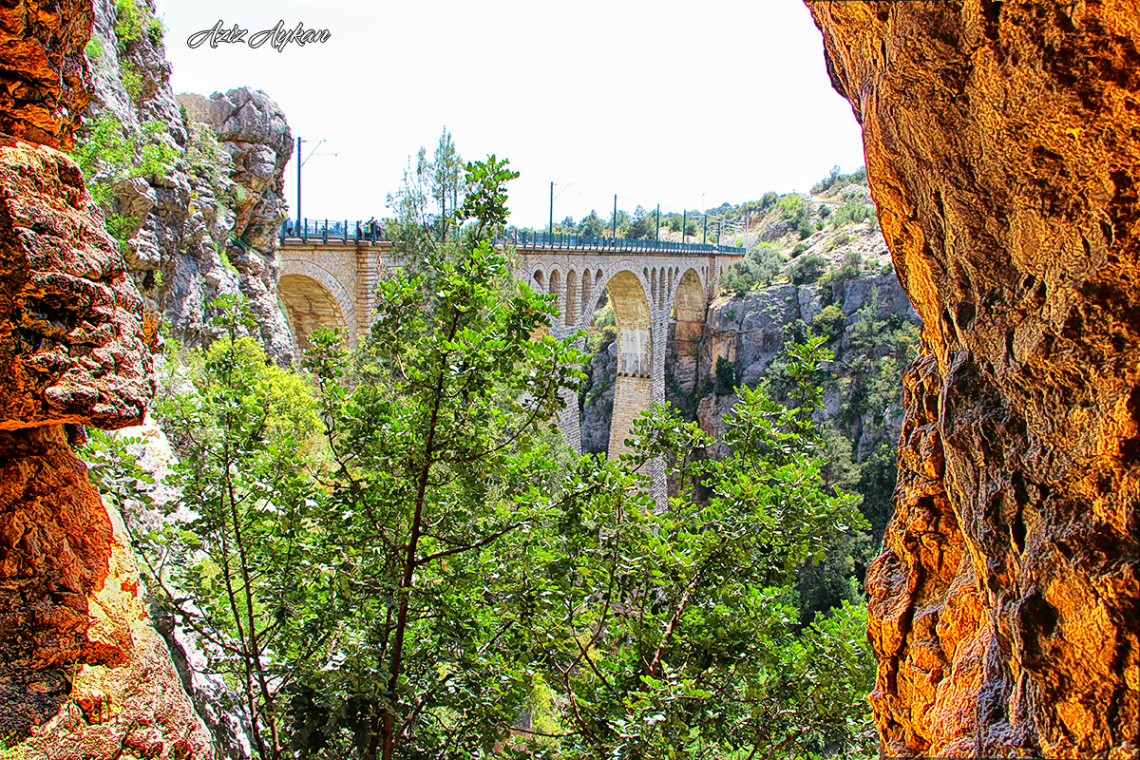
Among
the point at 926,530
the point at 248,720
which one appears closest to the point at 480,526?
the point at 248,720

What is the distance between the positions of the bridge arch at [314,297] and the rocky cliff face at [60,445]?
13453 millimetres

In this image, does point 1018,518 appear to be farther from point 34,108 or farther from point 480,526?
point 34,108

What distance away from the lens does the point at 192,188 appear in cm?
1277

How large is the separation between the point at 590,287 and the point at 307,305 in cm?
1175

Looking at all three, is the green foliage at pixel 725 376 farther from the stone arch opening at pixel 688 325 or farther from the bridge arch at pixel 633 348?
the bridge arch at pixel 633 348

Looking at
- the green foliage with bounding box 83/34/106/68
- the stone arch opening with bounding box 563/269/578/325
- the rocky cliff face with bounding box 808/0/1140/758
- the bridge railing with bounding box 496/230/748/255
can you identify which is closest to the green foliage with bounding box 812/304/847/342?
the bridge railing with bounding box 496/230/748/255

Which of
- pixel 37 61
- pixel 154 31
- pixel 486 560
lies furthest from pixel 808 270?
pixel 37 61

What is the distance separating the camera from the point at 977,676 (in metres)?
1.90

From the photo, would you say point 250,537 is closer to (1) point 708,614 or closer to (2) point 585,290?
(1) point 708,614

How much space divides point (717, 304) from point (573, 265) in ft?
53.9

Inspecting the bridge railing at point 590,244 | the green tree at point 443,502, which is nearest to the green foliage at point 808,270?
the bridge railing at point 590,244

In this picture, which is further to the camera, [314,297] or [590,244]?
[590,244]

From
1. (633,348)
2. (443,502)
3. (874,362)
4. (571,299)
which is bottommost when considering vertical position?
(874,362)

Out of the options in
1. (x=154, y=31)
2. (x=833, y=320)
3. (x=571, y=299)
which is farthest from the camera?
(x=833, y=320)
